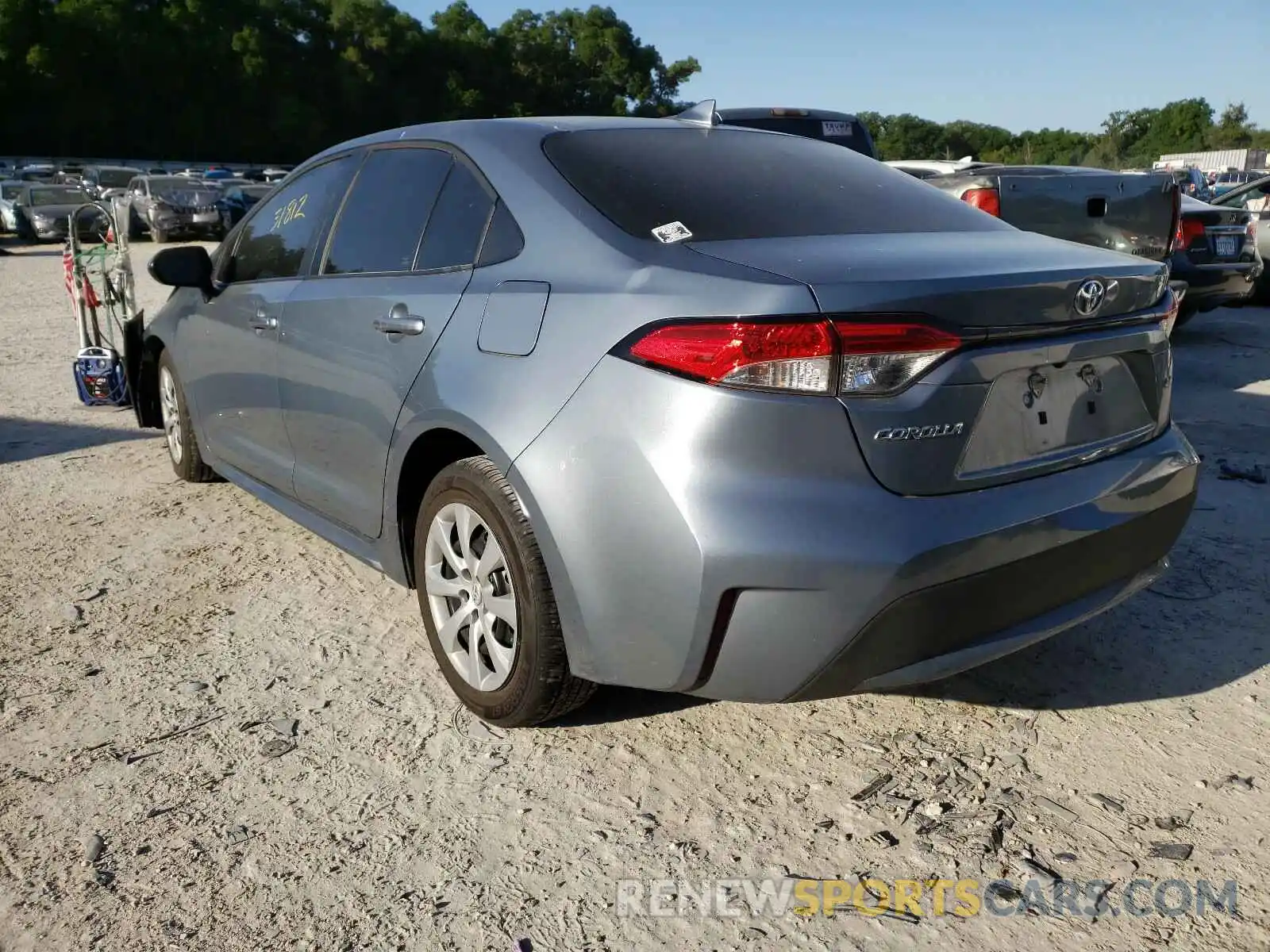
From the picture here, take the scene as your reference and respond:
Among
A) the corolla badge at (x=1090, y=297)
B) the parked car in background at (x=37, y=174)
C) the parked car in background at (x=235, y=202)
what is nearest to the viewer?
the corolla badge at (x=1090, y=297)

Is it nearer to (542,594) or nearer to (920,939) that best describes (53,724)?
(542,594)

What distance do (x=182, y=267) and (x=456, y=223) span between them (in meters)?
1.77

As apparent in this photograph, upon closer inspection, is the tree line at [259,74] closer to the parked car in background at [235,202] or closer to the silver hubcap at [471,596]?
the parked car in background at [235,202]

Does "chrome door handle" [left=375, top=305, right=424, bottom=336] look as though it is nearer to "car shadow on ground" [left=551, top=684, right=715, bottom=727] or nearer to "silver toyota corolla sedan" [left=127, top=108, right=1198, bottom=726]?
"silver toyota corolla sedan" [left=127, top=108, right=1198, bottom=726]

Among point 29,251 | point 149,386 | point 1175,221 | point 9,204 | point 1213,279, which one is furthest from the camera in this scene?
point 9,204

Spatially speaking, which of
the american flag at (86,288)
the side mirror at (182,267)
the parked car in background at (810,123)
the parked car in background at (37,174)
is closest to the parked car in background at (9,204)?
the parked car in background at (37,174)

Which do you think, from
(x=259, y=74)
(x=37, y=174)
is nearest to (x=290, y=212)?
(x=37, y=174)

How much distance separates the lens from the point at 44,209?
26.0 metres

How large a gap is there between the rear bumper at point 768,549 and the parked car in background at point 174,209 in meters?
25.1

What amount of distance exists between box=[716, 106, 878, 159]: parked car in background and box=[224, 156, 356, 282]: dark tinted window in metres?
4.67

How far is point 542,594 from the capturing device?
252 cm

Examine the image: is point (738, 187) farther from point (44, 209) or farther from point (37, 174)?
point (37, 174)

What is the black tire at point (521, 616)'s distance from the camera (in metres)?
2.53

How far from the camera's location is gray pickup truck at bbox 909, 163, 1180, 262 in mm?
6750
